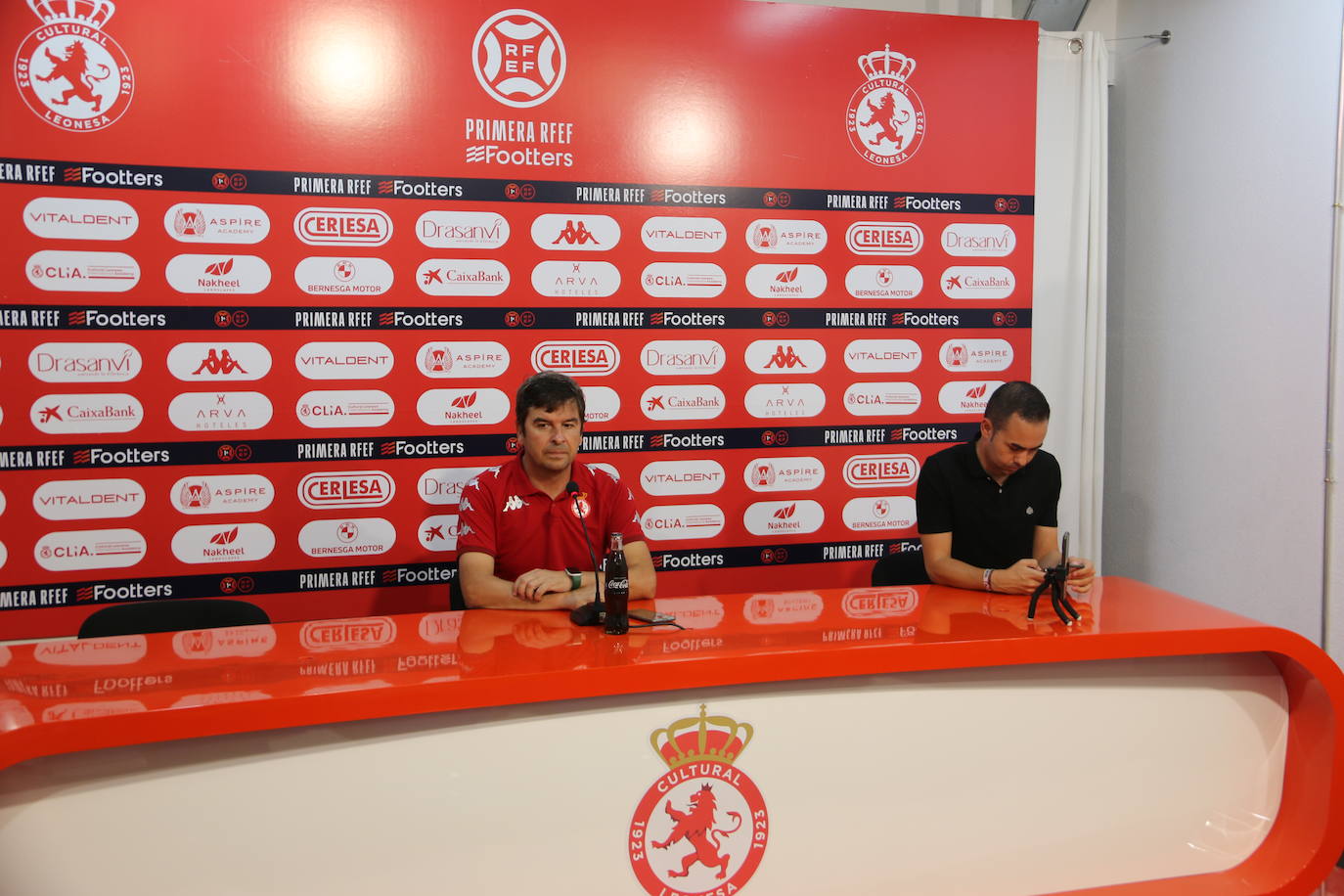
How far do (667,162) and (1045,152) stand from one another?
1644 millimetres

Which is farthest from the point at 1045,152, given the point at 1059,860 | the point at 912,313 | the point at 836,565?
the point at 1059,860

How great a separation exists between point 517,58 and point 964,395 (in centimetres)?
216

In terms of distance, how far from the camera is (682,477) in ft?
11.9

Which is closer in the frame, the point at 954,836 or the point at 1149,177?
the point at 954,836

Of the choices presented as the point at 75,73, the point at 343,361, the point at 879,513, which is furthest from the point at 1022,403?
the point at 75,73

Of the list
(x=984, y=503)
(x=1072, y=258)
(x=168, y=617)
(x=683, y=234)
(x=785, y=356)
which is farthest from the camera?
(x=1072, y=258)

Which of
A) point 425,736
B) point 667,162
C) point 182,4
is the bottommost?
point 425,736

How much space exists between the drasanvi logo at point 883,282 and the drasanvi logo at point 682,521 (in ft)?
3.37

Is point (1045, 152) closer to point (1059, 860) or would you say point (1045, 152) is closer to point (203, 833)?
point (1059, 860)

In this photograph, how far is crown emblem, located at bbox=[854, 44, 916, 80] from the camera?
3.69 meters

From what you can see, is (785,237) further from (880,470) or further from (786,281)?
(880,470)

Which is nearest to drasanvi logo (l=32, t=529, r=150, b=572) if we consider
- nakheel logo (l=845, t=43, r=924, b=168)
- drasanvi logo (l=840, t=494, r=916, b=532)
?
drasanvi logo (l=840, t=494, r=916, b=532)

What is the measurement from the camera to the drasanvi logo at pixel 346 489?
331cm

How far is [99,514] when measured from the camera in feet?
10.3
